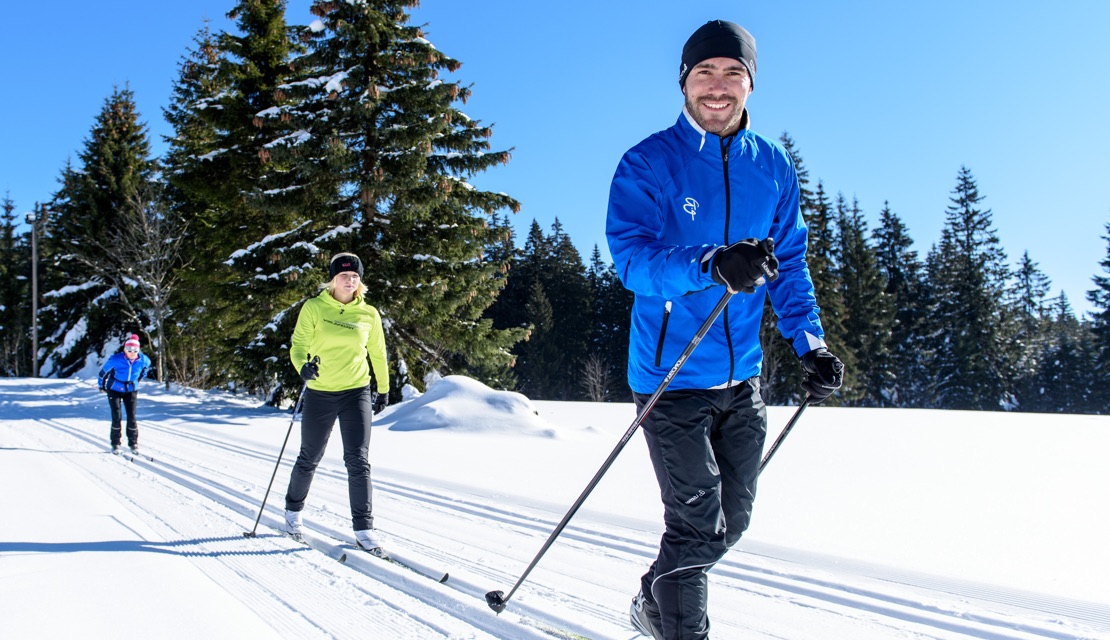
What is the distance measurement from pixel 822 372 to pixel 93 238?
32.2 metres

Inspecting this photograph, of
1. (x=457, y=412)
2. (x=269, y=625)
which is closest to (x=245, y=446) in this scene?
(x=457, y=412)

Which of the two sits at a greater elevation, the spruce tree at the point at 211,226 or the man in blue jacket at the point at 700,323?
the spruce tree at the point at 211,226

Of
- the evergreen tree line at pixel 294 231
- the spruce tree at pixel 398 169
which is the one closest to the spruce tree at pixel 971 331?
the evergreen tree line at pixel 294 231

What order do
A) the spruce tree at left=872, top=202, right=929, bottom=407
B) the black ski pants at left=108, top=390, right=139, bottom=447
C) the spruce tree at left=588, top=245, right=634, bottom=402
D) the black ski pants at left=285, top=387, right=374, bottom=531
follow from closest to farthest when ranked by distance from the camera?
the black ski pants at left=285, top=387, right=374, bottom=531
the black ski pants at left=108, top=390, right=139, bottom=447
the spruce tree at left=872, top=202, right=929, bottom=407
the spruce tree at left=588, top=245, right=634, bottom=402

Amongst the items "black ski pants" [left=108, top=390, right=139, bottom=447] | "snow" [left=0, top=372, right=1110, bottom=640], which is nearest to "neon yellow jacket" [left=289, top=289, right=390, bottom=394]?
"snow" [left=0, top=372, right=1110, bottom=640]

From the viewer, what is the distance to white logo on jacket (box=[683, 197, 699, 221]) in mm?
2073

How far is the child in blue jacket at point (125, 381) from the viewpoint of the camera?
882 cm

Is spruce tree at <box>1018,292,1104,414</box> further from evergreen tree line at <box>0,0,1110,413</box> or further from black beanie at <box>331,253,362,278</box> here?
black beanie at <box>331,253,362,278</box>

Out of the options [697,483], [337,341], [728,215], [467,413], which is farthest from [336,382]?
[467,413]

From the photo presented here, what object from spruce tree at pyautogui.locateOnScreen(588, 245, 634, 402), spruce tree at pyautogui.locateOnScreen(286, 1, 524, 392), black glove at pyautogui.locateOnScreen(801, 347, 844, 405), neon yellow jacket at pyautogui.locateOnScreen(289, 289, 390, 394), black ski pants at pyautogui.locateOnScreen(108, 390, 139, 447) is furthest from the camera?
spruce tree at pyautogui.locateOnScreen(588, 245, 634, 402)

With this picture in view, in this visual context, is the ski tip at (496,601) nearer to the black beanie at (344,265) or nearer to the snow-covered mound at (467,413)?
the black beanie at (344,265)

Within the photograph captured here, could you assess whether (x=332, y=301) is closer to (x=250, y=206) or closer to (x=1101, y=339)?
(x=250, y=206)

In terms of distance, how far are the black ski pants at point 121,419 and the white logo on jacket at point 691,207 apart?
900 cm

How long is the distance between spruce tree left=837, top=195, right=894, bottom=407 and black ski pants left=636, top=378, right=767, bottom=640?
3880cm
